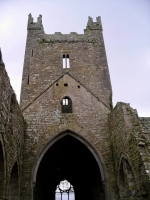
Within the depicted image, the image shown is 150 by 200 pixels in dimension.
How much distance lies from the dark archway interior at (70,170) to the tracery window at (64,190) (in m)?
0.64

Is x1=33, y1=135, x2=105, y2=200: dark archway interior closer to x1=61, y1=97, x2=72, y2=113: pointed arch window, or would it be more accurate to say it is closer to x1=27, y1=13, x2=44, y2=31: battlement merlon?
x1=61, y1=97, x2=72, y2=113: pointed arch window

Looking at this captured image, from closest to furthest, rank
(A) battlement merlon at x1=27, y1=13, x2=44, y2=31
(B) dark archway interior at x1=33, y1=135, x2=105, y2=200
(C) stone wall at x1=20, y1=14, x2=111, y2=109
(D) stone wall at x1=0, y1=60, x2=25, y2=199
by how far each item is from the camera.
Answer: (D) stone wall at x1=0, y1=60, x2=25, y2=199 < (B) dark archway interior at x1=33, y1=135, x2=105, y2=200 < (C) stone wall at x1=20, y1=14, x2=111, y2=109 < (A) battlement merlon at x1=27, y1=13, x2=44, y2=31

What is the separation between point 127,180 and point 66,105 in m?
5.07

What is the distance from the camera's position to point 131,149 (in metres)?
8.19

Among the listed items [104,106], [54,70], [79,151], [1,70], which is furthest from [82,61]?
[1,70]

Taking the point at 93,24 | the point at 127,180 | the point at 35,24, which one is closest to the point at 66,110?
the point at 127,180

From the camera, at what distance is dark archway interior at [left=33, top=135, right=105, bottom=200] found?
12.3 meters

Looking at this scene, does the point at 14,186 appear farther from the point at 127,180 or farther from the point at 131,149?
the point at 131,149

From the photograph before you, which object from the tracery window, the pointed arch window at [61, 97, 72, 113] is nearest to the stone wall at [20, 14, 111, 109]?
the pointed arch window at [61, 97, 72, 113]

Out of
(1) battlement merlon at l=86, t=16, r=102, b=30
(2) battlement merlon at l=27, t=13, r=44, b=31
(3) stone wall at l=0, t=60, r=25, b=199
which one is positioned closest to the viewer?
(3) stone wall at l=0, t=60, r=25, b=199

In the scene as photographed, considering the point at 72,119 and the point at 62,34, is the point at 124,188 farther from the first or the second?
the point at 62,34

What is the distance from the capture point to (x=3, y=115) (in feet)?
23.3

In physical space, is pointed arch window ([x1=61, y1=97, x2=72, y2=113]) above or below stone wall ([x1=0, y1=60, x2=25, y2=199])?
above

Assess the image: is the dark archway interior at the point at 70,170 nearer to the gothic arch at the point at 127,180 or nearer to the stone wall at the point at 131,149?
the gothic arch at the point at 127,180
